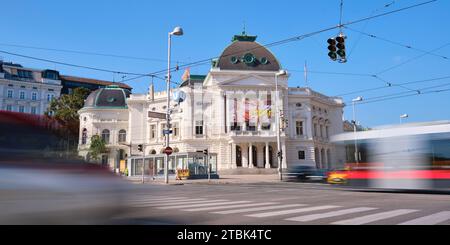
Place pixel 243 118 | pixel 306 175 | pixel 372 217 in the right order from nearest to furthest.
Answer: pixel 372 217
pixel 306 175
pixel 243 118

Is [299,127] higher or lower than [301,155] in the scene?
higher

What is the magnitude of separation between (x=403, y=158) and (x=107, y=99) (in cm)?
6100

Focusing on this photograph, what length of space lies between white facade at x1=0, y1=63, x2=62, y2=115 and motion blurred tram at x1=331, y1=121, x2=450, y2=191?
80.4 m

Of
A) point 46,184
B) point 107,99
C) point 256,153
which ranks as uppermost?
point 107,99

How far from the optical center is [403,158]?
18078 mm

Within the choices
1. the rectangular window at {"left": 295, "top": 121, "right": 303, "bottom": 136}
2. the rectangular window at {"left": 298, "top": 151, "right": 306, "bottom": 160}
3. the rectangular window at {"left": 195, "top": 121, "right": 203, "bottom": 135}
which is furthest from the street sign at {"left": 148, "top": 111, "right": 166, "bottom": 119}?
the rectangular window at {"left": 295, "top": 121, "right": 303, "bottom": 136}

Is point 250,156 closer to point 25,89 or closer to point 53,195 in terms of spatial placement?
point 53,195

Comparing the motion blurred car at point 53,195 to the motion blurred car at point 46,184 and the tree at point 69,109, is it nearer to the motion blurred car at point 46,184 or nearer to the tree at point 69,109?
the motion blurred car at point 46,184

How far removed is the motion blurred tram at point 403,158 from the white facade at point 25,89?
80406 millimetres

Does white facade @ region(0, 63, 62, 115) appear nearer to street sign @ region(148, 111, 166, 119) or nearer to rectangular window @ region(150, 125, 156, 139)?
rectangular window @ region(150, 125, 156, 139)

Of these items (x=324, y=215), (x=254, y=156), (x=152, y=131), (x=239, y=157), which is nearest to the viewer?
(x=324, y=215)

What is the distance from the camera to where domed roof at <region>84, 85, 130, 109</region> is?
6956cm

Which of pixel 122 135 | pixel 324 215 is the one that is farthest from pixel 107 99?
pixel 324 215

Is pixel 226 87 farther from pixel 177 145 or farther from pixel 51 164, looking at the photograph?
pixel 51 164
